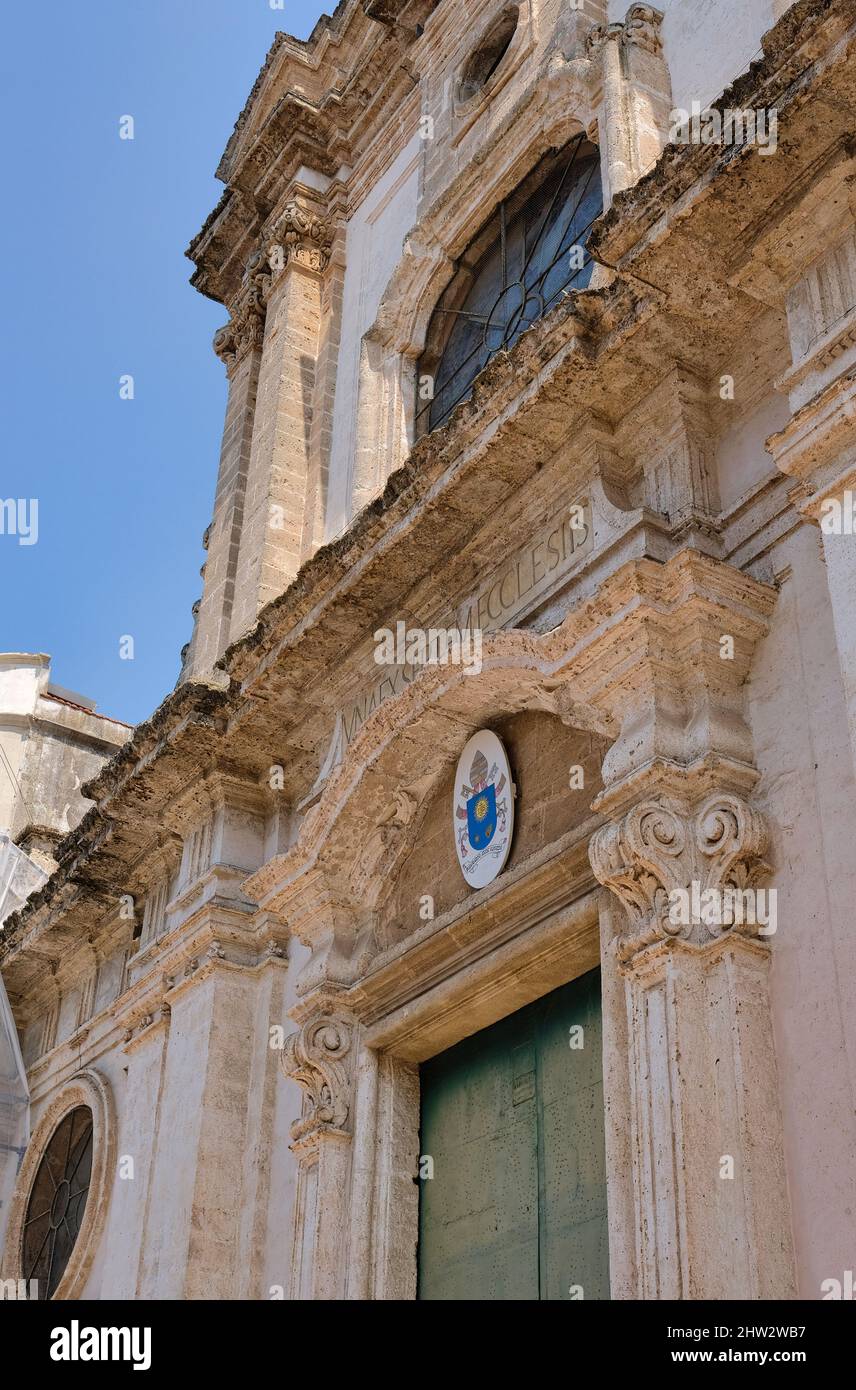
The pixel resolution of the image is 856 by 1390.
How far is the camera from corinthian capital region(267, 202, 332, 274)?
38.6 ft

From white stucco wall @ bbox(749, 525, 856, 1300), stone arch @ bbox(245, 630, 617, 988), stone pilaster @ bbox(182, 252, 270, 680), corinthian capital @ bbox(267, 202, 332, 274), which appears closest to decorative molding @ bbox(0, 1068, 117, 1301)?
stone arch @ bbox(245, 630, 617, 988)

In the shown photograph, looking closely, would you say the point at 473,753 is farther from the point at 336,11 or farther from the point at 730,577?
the point at 336,11

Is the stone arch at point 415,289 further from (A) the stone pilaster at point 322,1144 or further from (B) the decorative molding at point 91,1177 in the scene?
(B) the decorative molding at point 91,1177

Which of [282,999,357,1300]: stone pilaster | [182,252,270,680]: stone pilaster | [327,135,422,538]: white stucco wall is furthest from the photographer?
[182,252,270,680]: stone pilaster

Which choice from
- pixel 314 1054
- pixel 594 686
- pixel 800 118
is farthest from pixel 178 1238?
pixel 800 118

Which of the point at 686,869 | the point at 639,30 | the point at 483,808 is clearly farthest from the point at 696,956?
the point at 639,30

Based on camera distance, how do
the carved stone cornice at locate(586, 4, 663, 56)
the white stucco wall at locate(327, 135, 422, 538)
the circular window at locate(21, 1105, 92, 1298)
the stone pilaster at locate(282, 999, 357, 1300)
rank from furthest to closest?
the white stucco wall at locate(327, 135, 422, 538)
the circular window at locate(21, 1105, 92, 1298)
the carved stone cornice at locate(586, 4, 663, 56)
the stone pilaster at locate(282, 999, 357, 1300)

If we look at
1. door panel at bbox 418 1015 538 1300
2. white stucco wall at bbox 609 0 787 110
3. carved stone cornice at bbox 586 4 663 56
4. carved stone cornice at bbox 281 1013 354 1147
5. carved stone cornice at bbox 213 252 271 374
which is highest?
carved stone cornice at bbox 213 252 271 374

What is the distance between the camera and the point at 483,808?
23.5 feet

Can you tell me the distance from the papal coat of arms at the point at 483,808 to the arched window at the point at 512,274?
8.02 ft

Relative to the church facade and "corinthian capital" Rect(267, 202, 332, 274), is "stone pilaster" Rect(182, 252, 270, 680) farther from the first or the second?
"corinthian capital" Rect(267, 202, 332, 274)

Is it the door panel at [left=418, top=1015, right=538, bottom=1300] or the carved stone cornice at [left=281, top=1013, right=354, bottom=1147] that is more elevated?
the carved stone cornice at [left=281, top=1013, right=354, bottom=1147]

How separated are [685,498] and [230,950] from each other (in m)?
3.61

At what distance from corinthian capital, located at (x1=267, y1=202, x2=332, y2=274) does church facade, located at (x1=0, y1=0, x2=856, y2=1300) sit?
2.58 feet
